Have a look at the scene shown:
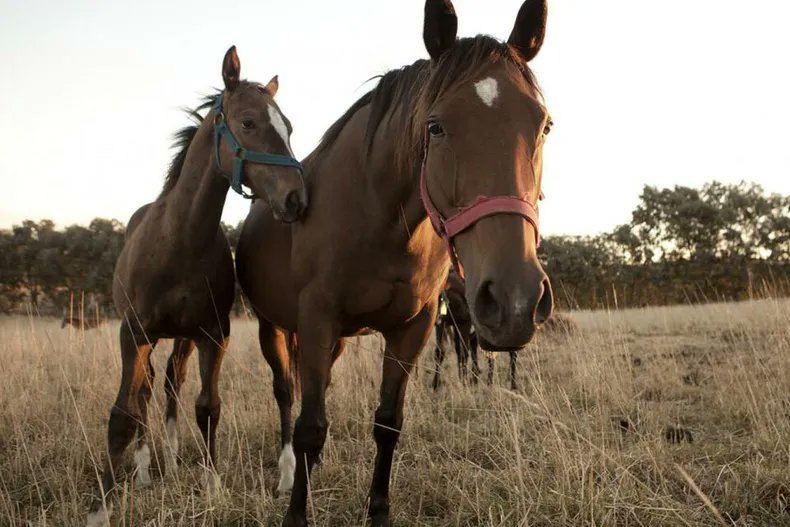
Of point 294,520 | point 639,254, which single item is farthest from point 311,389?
point 639,254

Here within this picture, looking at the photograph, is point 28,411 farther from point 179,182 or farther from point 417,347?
point 417,347

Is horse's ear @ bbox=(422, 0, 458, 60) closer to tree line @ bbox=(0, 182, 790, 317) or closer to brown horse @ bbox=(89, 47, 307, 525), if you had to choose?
brown horse @ bbox=(89, 47, 307, 525)

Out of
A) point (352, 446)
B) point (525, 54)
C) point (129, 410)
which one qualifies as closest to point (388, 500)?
point (352, 446)

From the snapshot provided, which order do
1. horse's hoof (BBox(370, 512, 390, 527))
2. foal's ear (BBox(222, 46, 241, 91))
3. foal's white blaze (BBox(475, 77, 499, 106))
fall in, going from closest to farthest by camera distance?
foal's white blaze (BBox(475, 77, 499, 106)) → horse's hoof (BBox(370, 512, 390, 527)) → foal's ear (BBox(222, 46, 241, 91))

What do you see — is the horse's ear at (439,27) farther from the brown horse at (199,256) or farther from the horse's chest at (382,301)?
the brown horse at (199,256)

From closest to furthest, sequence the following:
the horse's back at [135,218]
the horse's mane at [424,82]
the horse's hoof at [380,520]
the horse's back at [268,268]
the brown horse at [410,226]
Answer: the brown horse at [410,226] → the horse's mane at [424,82] → the horse's hoof at [380,520] → the horse's back at [268,268] → the horse's back at [135,218]

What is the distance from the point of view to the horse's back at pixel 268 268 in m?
2.96

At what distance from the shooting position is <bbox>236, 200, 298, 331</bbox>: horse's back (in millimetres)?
2959

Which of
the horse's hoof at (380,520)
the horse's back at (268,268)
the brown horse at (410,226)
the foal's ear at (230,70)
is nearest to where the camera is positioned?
the brown horse at (410,226)

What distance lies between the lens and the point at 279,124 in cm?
323

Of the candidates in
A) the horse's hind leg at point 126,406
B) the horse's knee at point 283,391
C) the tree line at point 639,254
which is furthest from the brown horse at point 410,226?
the tree line at point 639,254

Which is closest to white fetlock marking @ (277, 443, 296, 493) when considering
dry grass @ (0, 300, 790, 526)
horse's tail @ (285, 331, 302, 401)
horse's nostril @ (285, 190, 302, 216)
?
dry grass @ (0, 300, 790, 526)

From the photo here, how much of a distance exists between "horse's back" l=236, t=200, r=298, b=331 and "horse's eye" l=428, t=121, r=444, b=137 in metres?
1.20

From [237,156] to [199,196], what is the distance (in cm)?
41
